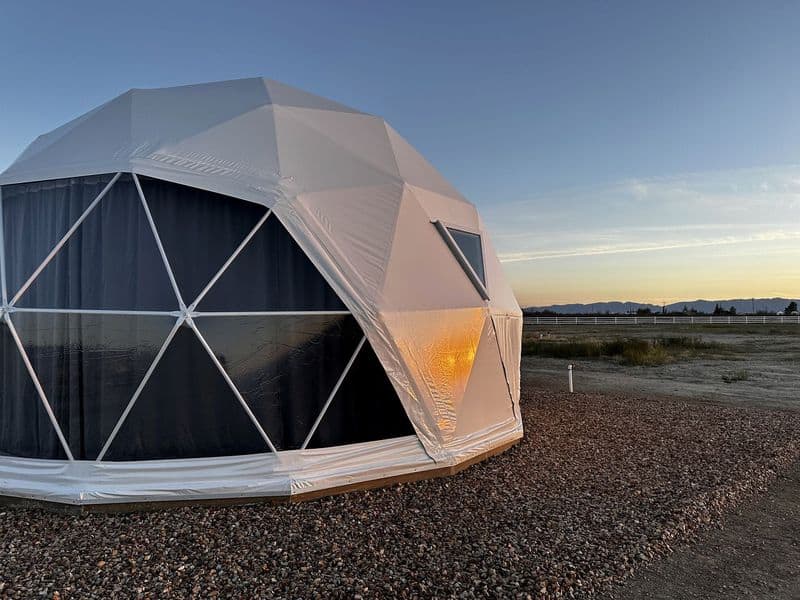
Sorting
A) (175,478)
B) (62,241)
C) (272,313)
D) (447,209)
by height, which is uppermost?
(447,209)

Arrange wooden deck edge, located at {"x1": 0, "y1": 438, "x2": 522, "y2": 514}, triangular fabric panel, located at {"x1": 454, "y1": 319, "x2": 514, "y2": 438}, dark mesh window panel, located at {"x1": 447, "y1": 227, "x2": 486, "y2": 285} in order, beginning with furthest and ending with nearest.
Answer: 1. dark mesh window panel, located at {"x1": 447, "y1": 227, "x2": 486, "y2": 285}
2. triangular fabric panel, located at {"x1": 454, "y1": 319, "x2": 514, "y2": 438}
3. wooden deck edge, located at {"x1": 0, "y1": 438, "x2": 522, "y2": 514}

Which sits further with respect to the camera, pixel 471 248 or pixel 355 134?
pixel 471 248

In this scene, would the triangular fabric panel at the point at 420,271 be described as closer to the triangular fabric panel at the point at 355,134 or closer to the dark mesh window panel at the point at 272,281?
the triangular fabric panel at the point at 355,134

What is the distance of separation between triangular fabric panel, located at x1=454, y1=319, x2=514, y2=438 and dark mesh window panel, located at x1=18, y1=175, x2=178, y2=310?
15.8ft

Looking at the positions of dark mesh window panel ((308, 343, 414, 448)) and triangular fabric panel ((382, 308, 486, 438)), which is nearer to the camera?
A: dark mesh window panel ((308, 343, 414, 448))

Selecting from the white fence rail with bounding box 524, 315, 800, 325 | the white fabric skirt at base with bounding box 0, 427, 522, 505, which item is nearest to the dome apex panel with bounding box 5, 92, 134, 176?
the white fabric skirt at base with bounding box 0, 427, 522, 505

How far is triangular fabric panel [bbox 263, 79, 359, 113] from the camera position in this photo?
9839 mm

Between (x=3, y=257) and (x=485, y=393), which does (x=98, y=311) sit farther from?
(x=485, y=393)

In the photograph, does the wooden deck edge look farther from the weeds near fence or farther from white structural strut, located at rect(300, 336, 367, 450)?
the weeds near fence

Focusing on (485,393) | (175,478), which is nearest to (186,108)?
(175,478)

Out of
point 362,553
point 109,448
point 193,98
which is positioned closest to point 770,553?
point 362,553

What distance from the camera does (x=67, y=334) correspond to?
7203 millimetres

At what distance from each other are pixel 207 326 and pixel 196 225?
1.44 metres

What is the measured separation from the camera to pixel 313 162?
862 cm
